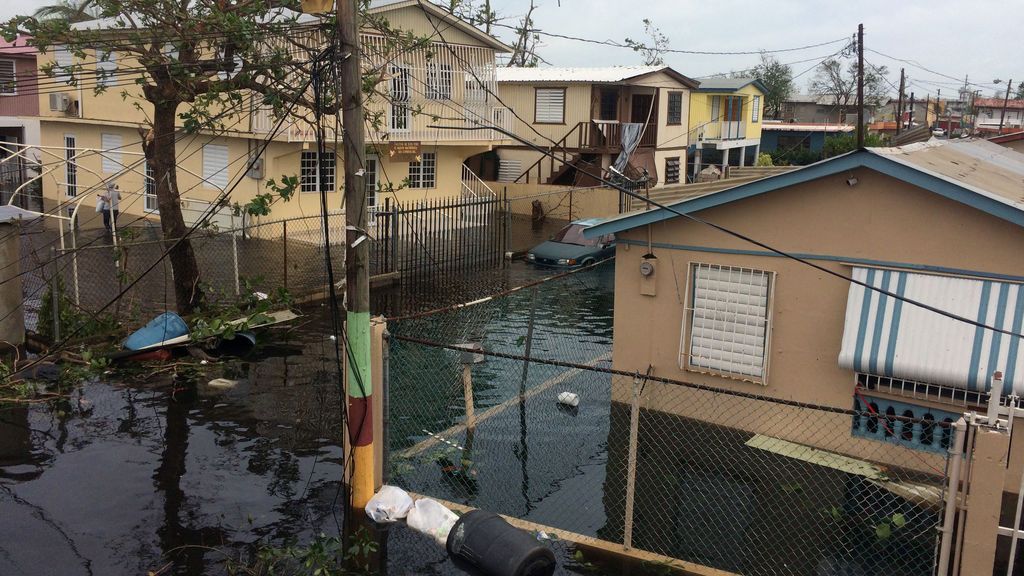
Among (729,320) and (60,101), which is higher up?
(60,101)

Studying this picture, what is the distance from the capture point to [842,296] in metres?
9.73

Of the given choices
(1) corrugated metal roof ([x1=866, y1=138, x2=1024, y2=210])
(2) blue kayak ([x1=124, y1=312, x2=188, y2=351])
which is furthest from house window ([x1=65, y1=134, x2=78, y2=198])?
(1) corrugated metal roof ([x1=866, y1=138, x2=1024, y2=210])

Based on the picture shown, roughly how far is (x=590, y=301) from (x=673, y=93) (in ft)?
73.6

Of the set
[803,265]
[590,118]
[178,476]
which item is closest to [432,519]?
[178,476]

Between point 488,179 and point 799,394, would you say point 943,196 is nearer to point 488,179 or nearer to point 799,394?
point 799,394

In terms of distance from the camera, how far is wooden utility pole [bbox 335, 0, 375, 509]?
→ 24.0 ft

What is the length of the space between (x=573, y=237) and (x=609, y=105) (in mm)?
14647

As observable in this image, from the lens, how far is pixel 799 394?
10109 mm

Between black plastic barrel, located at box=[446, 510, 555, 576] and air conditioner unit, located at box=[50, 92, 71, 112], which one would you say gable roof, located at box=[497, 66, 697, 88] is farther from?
black plastic barrel, located at box=[446, 510, 555, 576]

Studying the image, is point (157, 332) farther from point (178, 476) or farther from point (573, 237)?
point (573, 237)

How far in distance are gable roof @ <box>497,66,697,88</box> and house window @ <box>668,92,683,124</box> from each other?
66cm

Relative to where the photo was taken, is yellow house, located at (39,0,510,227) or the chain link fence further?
yellow house, located at (39,0,510,227)

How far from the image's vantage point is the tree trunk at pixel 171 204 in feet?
46.8

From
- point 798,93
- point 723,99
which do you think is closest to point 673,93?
point 723,99
